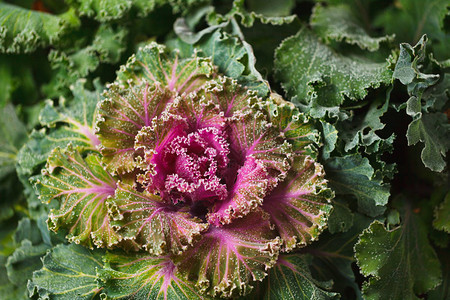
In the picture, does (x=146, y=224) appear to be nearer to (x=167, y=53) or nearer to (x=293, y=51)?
(x=167, y=53)

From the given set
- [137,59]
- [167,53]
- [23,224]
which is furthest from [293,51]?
[23,224]

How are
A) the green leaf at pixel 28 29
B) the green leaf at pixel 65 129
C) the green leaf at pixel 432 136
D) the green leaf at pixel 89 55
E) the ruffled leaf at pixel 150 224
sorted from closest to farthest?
the ruffled leaf at pixel 150 224
the green leaf at pixel 432 136
the green leaf at pixel 65 129
the green leaf at pixel 28 29
the green leaf at pixel 89 55

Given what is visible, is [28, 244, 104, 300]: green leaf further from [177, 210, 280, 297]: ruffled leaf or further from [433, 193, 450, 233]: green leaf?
[433, 193, 450, 233]: green leaf

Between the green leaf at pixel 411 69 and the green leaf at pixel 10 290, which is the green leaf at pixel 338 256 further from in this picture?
the green leaf at pixel 10 290

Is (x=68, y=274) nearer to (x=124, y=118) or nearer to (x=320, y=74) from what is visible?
(x=124, y=118)

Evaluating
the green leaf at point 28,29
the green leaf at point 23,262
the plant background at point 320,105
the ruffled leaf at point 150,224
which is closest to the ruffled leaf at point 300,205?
the plant background at point 320,105

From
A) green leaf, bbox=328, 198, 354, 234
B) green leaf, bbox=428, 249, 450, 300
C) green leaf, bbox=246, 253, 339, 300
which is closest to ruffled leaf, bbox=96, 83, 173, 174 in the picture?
green leaf, bbox=246, 253, 339, 300
